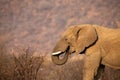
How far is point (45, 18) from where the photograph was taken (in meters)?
14.6

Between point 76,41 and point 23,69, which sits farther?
point 23,69

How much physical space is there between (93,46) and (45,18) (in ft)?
30.3

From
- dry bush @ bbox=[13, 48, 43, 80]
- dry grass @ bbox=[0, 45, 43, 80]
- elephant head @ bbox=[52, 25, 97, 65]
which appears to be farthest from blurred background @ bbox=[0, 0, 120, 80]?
elephant head @ bbox=[52, 25, 97, 65]

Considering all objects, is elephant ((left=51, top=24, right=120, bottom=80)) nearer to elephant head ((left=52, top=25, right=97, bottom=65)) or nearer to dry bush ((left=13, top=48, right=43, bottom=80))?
elephant head ((left=52, top=25, right=97, bottom=65))

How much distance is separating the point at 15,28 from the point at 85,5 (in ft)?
10.5

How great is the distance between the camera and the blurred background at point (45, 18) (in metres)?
12.8

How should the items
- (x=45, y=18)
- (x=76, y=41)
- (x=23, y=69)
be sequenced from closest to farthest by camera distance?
(x=76, y=41)
(x=23, y=69)
(x=45, y=18)

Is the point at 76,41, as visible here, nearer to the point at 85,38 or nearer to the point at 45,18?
the point at 85,38

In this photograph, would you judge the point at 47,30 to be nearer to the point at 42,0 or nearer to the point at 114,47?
the point at 42,0

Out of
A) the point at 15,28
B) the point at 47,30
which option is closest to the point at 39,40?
the point at 47,30

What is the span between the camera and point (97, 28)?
5.73 metres

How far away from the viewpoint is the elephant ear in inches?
216

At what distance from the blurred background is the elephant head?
6.56 m

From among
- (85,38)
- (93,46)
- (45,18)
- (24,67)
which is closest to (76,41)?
(85,38)
